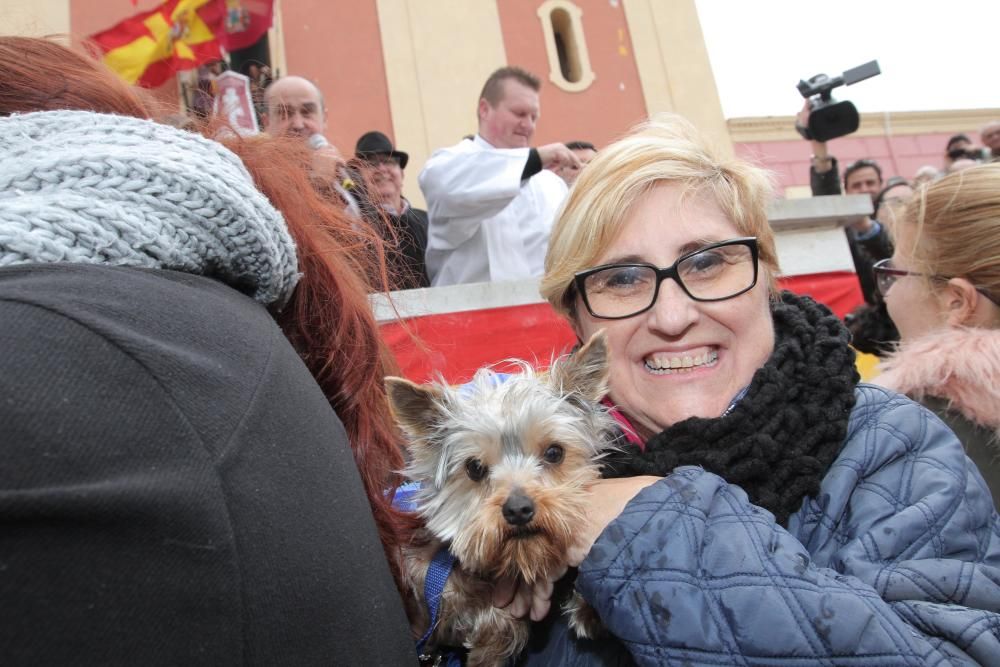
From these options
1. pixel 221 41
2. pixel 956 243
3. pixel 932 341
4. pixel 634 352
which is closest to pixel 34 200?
pixel 634 352

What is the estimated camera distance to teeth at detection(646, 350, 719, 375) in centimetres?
186

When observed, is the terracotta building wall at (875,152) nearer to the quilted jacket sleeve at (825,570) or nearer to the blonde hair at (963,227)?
the blonde hair at (963,227)

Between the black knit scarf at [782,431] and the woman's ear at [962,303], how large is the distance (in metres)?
1.09

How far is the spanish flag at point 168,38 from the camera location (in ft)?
27.4

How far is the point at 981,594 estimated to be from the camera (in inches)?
51.4

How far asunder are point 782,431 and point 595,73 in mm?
14885

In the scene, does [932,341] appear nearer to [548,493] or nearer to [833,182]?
[548,493]

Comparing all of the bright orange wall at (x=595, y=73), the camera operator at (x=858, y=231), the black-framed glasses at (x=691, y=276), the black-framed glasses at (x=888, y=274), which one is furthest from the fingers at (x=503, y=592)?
the bright orange wall at (x=595, y=73)

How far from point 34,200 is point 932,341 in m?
2.71

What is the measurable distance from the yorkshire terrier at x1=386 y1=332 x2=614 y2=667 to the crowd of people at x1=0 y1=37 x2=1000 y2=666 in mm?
65

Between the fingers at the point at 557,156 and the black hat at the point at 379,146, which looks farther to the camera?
the black hat at the point at 379,146

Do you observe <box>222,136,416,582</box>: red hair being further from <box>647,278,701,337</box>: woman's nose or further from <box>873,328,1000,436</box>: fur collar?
<box>873,328,1000,436</box>: fur collar

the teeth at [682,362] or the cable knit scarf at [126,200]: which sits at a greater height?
the cable knit scarf at [126,200]

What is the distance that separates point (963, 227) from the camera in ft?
8.21
